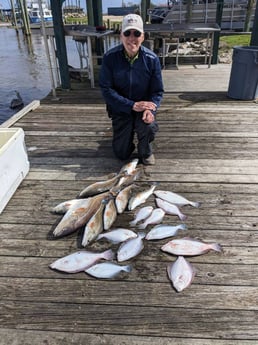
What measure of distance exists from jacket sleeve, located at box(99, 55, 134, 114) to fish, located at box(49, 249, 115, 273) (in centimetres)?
163

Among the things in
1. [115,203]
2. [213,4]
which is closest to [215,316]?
[115,203]

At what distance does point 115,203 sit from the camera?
273 cm

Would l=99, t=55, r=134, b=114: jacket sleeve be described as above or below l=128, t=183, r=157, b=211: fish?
above

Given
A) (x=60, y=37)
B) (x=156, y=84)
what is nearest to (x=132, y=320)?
(x=156, y=84)

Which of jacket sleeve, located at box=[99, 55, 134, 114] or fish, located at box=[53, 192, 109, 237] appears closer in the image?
fish, located at box=[53, 192, 109, 237]

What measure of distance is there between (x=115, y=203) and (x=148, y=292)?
95 centimetres

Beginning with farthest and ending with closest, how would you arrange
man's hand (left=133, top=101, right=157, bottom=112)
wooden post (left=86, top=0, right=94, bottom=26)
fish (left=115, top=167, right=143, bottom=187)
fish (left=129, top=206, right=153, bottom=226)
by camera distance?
wooden post (left=86, top=0, right=94, bottom=26) → man's hand (left=133, top=101, right=157, bottom=112) → fish (left=115, top=167, right=143, bottom=187) → fish (left=129, top=206, right=153, bottom=226)

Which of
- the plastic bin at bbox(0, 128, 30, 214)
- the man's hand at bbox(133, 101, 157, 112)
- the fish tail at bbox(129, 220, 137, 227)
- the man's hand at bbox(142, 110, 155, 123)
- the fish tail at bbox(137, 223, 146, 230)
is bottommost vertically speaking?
the fish tail at bbox(129, 220, 137, 227)

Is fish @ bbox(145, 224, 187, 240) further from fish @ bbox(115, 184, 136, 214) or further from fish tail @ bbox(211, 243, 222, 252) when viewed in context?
fish @ bbox(115, 184, 136, 214)

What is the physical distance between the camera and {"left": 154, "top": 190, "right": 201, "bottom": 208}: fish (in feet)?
9.15

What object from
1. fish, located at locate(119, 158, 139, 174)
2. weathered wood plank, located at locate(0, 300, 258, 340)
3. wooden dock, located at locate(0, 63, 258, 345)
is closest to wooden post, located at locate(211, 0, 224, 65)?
wooden dock, located at locate(0, 63, 258, 345)

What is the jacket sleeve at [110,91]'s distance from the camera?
10.6 ft

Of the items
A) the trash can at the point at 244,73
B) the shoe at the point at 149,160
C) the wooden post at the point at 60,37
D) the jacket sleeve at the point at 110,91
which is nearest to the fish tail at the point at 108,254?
the shoe at the point at 149,160

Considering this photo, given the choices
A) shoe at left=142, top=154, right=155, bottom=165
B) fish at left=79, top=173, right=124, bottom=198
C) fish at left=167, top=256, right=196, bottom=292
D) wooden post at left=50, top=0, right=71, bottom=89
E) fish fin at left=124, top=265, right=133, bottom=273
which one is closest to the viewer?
fish at left=167, top=256, right=196, bottom=292
